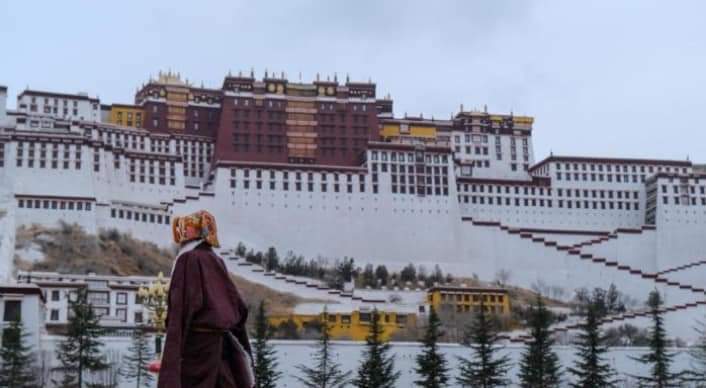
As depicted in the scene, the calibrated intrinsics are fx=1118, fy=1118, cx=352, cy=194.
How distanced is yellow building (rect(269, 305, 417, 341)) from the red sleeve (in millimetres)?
45119

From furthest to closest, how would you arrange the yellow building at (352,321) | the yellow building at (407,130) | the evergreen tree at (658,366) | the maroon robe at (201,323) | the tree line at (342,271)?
the yellow building at (407,130), the tree line at (342,271), the yellow building at (352,321), the evergreen tree at (658,366), the maroon robe at (201,323)

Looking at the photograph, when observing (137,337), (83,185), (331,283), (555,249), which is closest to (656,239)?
(555,249)

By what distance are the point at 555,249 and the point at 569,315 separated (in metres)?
5.88

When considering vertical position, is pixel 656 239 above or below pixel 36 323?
above

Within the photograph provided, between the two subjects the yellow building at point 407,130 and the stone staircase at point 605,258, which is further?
the yellow building at point 407,130

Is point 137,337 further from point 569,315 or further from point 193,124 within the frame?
point 193,124

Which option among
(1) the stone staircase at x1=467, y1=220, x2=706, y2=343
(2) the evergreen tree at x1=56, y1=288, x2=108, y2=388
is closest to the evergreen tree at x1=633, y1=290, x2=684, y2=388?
(2) the evergreen tree at x1=56, y1=288, x2=108, y2=388

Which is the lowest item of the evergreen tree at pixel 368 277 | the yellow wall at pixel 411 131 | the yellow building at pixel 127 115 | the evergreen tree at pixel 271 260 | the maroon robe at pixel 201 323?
the maroon robe at pixel 201 323

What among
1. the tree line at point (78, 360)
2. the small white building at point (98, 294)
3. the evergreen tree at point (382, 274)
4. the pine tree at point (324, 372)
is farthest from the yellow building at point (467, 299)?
the tree line at point (78, 360)

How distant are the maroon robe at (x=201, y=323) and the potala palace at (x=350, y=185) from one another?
51908 mm

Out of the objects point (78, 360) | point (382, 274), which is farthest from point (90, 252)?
point (78, 360)

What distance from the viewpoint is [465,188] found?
223 feet

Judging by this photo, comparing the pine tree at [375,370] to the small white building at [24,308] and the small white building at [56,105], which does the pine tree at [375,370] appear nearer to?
the small white building at [24,308]

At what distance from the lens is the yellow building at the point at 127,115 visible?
228 ft
